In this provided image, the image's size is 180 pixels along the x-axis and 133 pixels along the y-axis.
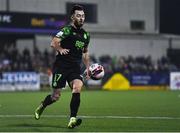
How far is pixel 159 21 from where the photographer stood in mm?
56938

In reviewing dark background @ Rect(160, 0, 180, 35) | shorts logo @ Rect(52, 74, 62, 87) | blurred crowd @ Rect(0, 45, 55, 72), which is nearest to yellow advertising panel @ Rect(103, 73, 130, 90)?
blurred crowd @ Rect(0, 45, 55, 72)

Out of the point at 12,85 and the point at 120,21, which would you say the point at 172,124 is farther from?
the point at 120,21

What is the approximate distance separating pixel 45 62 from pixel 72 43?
3188 cm

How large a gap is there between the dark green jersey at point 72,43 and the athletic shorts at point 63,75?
0.13 m

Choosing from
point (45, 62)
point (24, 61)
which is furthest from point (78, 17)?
point (45, 62)

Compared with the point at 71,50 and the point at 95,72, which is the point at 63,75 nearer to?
the point at 71,50

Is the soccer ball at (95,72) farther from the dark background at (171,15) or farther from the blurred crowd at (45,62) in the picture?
the dark background at (171,15)

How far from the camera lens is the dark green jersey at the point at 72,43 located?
44.0 feet

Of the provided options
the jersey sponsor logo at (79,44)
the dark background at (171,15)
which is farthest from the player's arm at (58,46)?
the dark background at (171,15)

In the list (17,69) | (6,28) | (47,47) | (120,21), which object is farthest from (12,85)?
(120,21)

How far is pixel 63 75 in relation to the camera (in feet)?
44.5

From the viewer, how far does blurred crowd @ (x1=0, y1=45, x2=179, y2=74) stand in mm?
42906

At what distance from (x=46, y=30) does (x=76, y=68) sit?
33372 mm

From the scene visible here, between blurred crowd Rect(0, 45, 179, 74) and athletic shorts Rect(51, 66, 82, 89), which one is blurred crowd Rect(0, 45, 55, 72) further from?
athletic shorts Rect(51, 66, 82, 89)
